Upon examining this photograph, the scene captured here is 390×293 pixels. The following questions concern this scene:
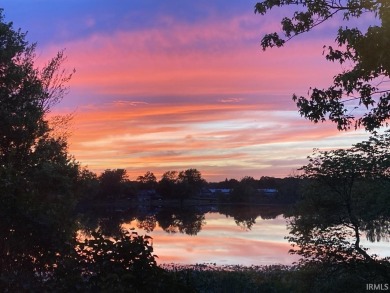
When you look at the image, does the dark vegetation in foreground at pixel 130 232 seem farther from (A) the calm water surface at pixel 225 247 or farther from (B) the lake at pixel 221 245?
(A) the calm water surface at pixel 225 247

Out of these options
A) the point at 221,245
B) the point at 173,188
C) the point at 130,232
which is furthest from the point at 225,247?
the point at 173,188

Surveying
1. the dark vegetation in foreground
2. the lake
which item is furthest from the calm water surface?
the dark vegetation in foreground

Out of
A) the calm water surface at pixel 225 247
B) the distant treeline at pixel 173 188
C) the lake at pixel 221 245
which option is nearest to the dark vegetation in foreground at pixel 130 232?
the lake at pixel 221 245

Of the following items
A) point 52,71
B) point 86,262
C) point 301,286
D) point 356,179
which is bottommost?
point 301,286

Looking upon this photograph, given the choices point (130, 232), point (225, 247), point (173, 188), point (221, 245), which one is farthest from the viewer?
point (173, 188)

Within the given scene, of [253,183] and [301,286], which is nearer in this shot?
[301,286]

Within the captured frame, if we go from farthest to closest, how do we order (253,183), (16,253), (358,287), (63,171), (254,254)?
1. (253,183)
2. (254,254)
3. (63,171)
4. (358,287)
5. (16,253)

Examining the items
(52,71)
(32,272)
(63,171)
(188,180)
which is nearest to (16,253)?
(32,272)

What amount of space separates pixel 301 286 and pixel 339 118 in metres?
5.51

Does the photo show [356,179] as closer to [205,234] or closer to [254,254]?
[254,254]

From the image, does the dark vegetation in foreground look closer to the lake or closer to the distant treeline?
the lake

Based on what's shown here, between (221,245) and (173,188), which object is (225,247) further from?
(173,188)

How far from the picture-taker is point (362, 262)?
39.0 ft

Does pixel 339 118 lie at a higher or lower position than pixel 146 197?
lower
